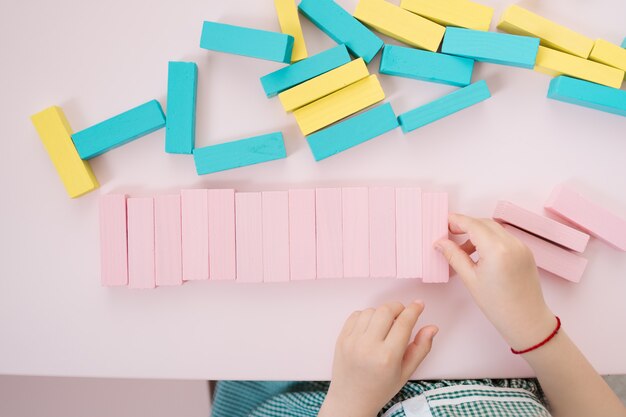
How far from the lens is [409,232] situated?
76 cm

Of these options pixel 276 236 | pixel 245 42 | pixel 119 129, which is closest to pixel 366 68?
pixel 245 42

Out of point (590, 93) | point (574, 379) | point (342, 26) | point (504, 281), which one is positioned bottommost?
point (574, 379)

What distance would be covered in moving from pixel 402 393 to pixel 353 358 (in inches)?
6.6

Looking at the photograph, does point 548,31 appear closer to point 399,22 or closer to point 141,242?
point 399,22

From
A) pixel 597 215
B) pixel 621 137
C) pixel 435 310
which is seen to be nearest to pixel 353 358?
pixel 435 310

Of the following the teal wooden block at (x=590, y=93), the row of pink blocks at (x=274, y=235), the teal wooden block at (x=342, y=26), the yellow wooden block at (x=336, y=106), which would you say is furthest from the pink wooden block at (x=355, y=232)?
the teal wooden block at (x=590, y=93)

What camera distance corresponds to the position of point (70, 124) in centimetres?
81

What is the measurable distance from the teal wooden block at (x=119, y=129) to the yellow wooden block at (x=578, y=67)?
0.60 m

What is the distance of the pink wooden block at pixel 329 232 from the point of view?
29.8 inches

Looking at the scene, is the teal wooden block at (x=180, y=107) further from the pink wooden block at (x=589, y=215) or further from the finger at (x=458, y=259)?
the pink wooden block at (x=589, y=215)

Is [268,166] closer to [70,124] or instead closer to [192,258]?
[192,258]

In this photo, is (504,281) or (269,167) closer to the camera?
(504,281)

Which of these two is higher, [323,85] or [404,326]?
[323,85]

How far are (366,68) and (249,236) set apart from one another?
12.4 inches
